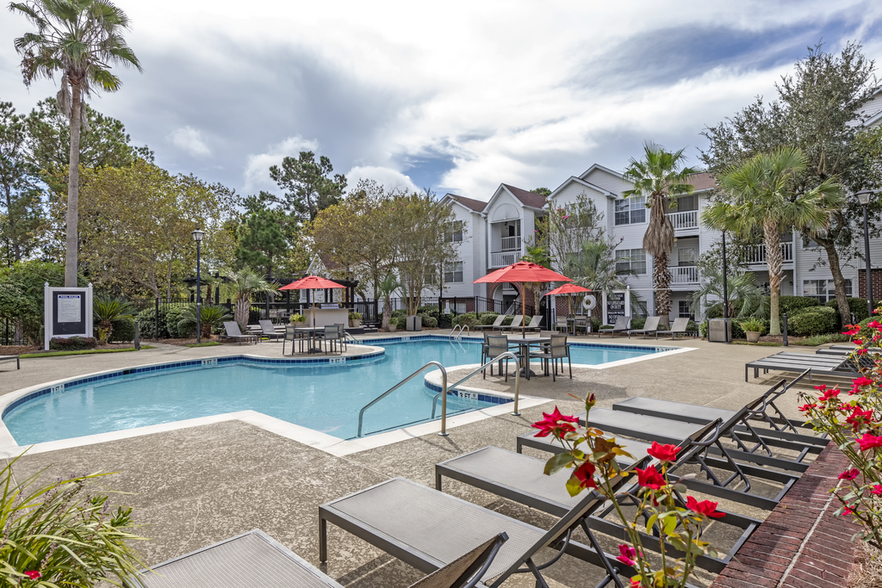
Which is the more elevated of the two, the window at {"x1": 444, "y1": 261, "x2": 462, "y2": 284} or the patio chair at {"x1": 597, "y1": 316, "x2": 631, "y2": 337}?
the window at {"x1": 444, "y1": 261, "x2": 462, "y2": 284}

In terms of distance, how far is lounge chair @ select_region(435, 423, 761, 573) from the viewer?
2.34 metres

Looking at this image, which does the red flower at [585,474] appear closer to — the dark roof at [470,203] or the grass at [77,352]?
the grass at [77,352]

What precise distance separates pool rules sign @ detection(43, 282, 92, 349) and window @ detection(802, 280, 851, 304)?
2882 cm

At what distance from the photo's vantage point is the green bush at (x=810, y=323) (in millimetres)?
15730

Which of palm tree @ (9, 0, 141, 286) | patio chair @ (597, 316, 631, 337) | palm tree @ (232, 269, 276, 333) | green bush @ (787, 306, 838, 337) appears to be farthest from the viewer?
patio chair @ (597, 316, 631, 337)

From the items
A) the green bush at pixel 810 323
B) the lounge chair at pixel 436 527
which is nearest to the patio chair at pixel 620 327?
the green bush at pixel 810 323

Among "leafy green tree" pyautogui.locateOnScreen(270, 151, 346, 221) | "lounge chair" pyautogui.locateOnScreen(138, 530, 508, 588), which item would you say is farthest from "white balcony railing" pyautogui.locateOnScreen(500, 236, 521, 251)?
"lounge chair" pyautogui.locateOnScreen(138, 530, 508, 588)

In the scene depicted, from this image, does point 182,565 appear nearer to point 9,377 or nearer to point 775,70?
point 9,377

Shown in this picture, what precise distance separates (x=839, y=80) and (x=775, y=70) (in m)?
2.19

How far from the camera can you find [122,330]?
1786 cm

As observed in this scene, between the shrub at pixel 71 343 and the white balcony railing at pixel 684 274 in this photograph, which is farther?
the white balcony railing at pixel 684 274

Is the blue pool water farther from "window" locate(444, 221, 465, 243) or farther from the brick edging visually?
"window" locate(444, 221, 465, 243)

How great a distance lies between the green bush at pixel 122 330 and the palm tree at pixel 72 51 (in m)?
2.07

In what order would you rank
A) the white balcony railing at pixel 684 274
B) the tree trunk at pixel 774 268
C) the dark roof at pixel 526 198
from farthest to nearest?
1. the dark roof at pixel 526 198
2. the white balcony railing at pixel 684 274
3. the tree trunk at pixel 774 268
